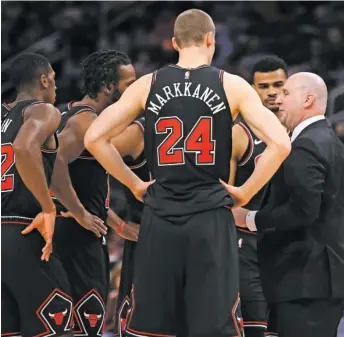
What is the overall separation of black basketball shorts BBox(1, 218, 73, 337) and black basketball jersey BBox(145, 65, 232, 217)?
995 mm

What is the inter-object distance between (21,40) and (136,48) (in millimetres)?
1622

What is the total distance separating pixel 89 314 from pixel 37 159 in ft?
4.07

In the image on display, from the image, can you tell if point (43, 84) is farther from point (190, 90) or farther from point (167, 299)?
point (167, 299)

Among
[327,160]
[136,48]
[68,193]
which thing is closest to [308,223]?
[327,160]

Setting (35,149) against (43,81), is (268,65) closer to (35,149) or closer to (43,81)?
(43,81)

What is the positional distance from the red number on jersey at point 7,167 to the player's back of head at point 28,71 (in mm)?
451

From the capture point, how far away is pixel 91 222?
20.1ft

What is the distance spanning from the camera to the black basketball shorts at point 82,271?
623 cm

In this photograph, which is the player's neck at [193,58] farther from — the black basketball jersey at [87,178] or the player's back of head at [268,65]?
the player's back of head at [268,65]

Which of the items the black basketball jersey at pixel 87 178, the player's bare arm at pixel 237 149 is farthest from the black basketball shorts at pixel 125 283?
the player's bare arm at pixel 237 149

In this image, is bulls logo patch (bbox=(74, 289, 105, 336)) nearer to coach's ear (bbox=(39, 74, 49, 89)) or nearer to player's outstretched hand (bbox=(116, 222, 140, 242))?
player's outstretched hand (bbox=(116, 222, 140, 242))

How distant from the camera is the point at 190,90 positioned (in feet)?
16.2

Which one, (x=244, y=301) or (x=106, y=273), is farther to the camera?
(x=106, y=273)

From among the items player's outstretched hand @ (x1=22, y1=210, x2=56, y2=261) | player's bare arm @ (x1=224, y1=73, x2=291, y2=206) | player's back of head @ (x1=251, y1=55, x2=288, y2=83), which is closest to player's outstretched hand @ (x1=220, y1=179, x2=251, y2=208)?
player's bare arm @ (x1=224, y1=73, x2=291, y2=206)
